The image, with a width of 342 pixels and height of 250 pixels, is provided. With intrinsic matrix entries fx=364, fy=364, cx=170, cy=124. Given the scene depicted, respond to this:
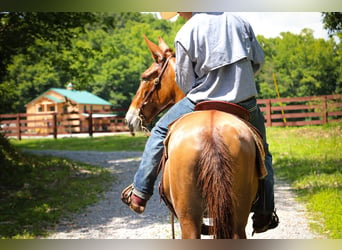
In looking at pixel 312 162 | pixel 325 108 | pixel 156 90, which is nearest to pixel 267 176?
pixel 156 90

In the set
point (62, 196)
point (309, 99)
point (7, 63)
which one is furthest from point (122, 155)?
point (309, 99)

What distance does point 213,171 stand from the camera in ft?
3.98

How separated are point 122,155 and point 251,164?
165 inches

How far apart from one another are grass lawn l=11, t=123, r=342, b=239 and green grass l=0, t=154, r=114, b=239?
451 mm

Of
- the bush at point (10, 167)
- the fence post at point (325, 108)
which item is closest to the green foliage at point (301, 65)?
the fence post at point (325, 108)

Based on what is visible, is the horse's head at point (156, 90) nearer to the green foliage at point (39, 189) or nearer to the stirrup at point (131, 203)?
the stirrup at point (131, 203)

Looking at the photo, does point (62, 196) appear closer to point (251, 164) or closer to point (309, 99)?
point (309, 99)

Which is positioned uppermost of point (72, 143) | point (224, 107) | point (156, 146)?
point (224, 107)

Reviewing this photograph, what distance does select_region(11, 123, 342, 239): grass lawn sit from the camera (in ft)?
10.1

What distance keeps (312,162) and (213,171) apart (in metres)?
2.84

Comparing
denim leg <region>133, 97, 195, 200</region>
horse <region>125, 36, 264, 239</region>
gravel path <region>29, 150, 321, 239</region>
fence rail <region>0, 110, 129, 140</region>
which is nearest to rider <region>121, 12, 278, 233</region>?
denim leg <region>133, 97, 195, 200</region>

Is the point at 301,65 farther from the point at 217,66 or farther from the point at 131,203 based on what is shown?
the point at 131,203

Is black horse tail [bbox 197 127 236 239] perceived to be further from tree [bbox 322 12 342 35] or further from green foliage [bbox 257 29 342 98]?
tree [bbox 322 12 342 35]

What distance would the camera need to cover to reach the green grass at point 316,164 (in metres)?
3.15
